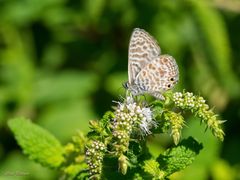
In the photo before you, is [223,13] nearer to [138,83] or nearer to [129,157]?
[138,83]

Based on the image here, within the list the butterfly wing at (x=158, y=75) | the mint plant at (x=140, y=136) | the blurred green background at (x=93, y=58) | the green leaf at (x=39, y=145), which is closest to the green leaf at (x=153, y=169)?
the mint plant at (x=140, y=136)

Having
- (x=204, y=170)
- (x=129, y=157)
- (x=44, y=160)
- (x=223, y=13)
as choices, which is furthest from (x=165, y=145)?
(x=129, y=157)

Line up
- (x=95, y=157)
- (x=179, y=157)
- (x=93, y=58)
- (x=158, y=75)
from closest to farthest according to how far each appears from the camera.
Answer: (x=95, y=157), (x=179, y=157), (x=158, y=75), (x=93, y=58)

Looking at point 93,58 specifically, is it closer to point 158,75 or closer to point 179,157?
point 158,75

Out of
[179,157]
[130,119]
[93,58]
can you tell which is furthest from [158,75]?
[93,58]

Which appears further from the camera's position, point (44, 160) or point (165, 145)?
point (165, 145)

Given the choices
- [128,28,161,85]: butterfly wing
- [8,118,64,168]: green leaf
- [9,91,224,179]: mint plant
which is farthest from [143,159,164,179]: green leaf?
[8,118,64,168]: green leaf
